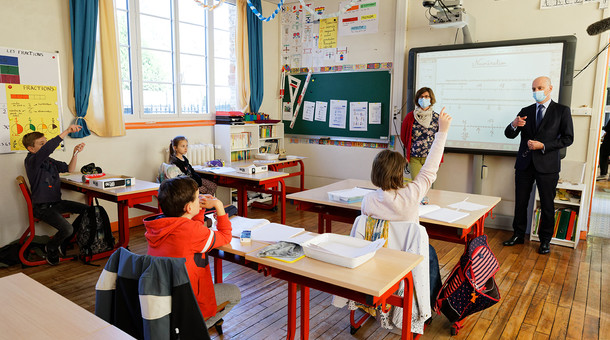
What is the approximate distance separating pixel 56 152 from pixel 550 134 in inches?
193

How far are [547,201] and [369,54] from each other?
2.97m

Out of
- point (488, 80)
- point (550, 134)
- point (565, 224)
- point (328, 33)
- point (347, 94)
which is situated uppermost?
point (328, 33)

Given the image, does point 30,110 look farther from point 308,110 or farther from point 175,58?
point 308,110

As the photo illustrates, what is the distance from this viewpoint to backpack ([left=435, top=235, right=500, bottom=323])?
2.54m

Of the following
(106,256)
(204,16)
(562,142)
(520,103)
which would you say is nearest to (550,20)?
(520,103)

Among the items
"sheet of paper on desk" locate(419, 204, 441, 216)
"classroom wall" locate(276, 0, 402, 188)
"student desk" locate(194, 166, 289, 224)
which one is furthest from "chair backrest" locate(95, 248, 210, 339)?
"classroom wall" locate(276, 0, 402, 188)

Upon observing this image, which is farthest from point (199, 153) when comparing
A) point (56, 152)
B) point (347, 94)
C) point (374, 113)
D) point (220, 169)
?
point (374, 113)

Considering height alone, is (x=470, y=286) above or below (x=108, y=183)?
below

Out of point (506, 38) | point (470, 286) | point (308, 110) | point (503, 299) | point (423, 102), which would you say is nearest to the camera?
point (470, 286)

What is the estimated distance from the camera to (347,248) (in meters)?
1.92

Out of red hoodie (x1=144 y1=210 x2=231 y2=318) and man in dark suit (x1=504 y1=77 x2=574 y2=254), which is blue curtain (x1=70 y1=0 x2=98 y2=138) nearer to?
red hoodie (x1=144 y1=210 x2=231 y2=318)

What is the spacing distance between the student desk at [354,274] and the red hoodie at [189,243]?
0.42 ft

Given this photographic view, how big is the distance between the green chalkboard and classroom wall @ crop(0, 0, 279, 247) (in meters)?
2.43

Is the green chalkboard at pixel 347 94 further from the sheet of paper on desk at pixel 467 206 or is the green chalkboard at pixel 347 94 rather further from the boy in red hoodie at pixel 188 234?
the boy in red hoodie at pixel 188 234
